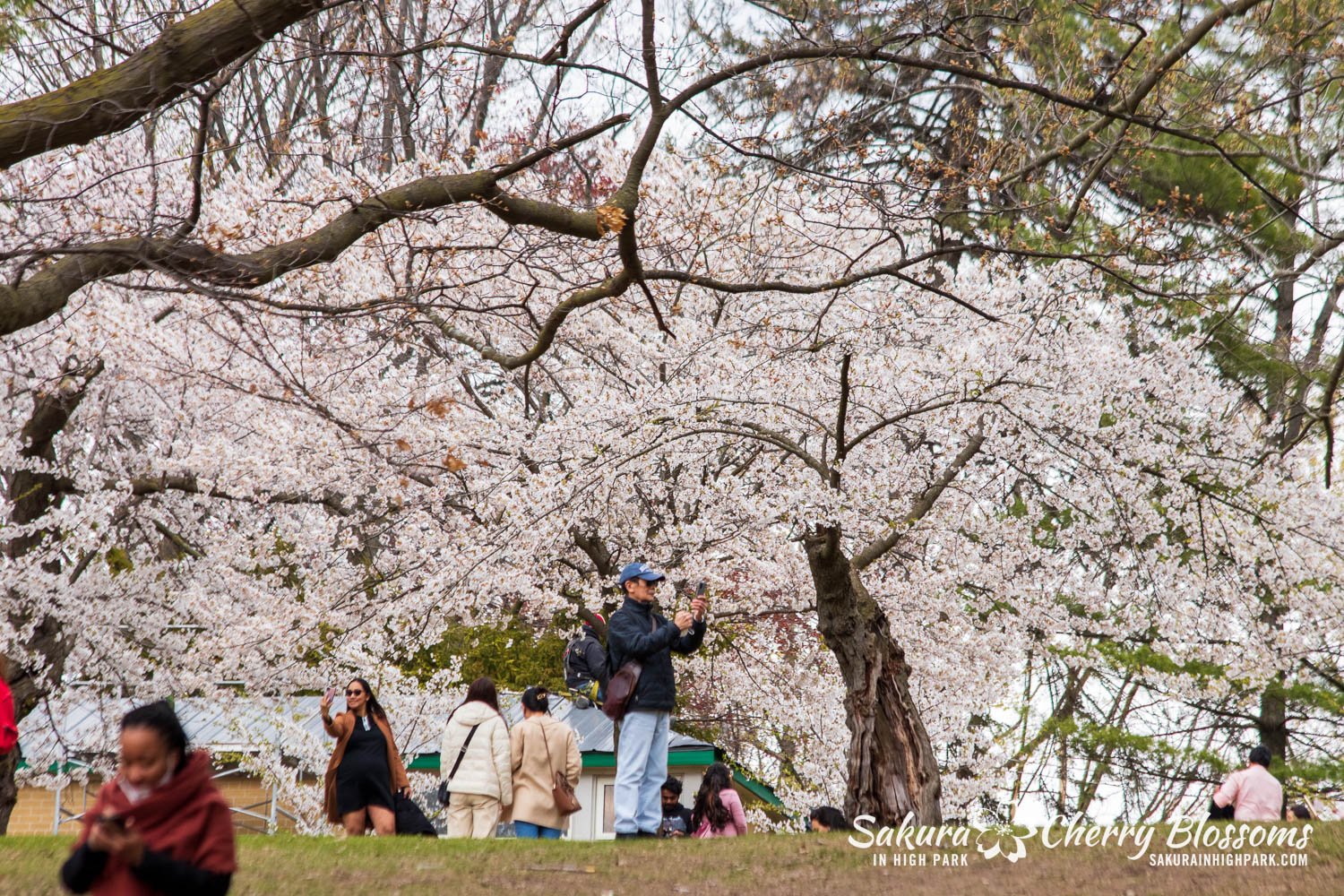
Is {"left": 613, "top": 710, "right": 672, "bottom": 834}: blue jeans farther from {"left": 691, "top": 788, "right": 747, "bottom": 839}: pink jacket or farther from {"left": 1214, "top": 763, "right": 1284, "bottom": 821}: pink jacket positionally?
{"left": 1214, "top": 763, "right": 1284, "bottom": 821}: pink jacket

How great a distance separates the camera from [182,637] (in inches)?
505

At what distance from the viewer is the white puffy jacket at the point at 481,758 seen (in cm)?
763

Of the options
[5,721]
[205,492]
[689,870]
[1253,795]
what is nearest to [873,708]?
[1253,795]

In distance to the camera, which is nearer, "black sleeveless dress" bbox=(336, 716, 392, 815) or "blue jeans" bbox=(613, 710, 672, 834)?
"blue jeans" bbox=(613, 710, 672, 834)

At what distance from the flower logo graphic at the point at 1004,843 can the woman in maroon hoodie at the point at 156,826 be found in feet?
13.7

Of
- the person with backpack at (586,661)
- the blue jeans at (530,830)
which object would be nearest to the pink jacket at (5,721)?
the blue jeans at (530,830)

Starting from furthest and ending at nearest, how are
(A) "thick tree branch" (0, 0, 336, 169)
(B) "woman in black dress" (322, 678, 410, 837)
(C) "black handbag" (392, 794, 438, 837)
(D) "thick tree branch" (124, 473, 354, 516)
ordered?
(D) "thick tree branch" (124, 473, 354, 516), (C) "black handbag" (392, 794, 438, 837), (B) "woman in black dress" (322, 678, 410, 837), (A) "thick tree branch" (0, 0, 336, 169)

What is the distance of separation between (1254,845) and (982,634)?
7763 millimetres

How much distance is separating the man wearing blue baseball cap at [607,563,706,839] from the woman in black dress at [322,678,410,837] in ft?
5.57

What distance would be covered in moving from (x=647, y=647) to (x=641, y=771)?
775mm

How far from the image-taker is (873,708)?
8.63 metres

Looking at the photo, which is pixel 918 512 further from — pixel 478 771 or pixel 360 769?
pixel 360 769

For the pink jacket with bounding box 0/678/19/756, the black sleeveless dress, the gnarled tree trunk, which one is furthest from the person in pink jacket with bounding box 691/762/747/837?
the pink jacket with bounding box 0/678/19/756

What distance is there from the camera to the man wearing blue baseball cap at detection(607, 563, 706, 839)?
6801mm
